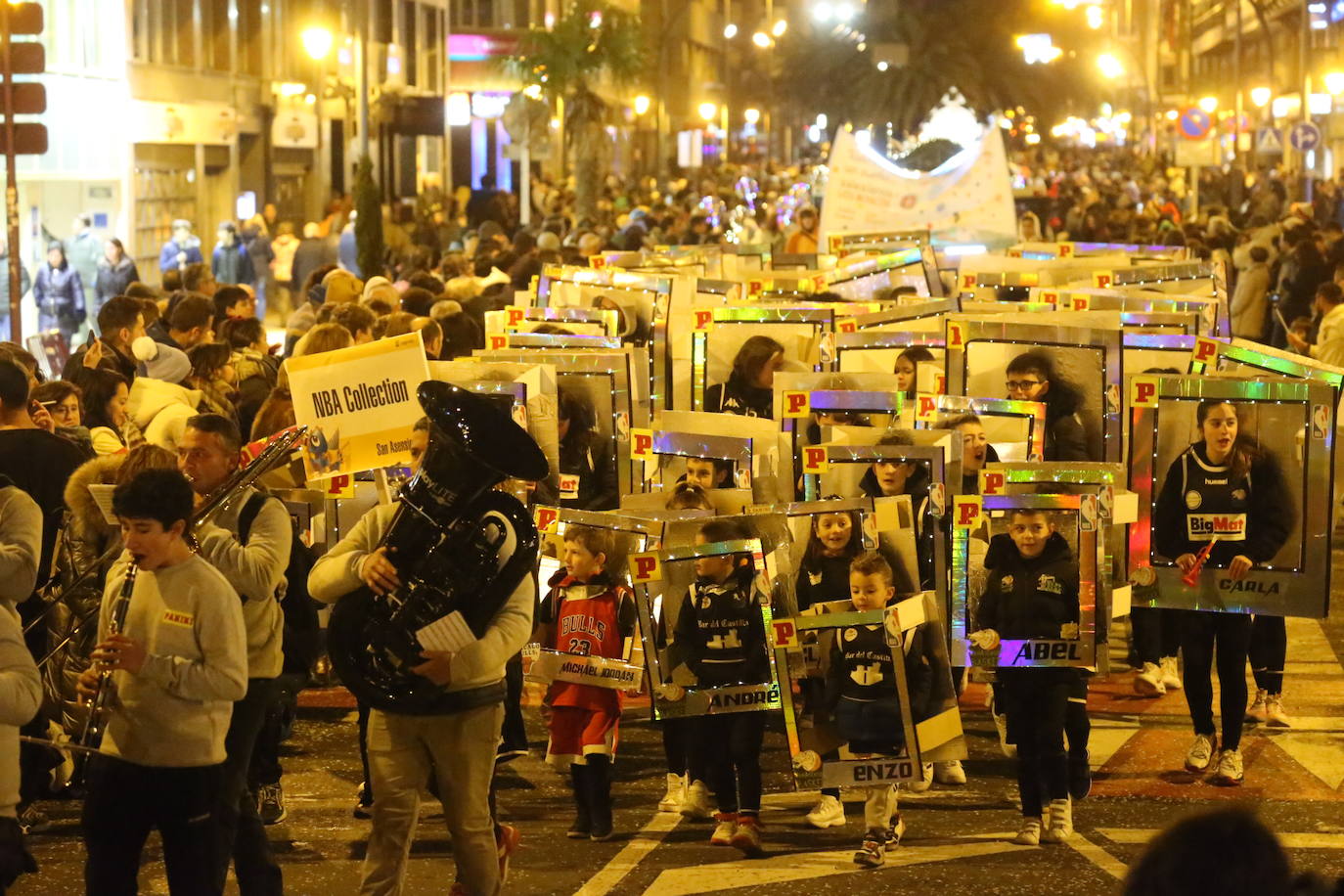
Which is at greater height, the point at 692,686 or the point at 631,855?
the point at 692,686

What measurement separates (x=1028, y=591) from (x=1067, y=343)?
2.74m

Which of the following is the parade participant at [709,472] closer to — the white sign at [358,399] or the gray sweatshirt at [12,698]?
→ the white sign at [358,399]

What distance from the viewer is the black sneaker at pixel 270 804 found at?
8.28m

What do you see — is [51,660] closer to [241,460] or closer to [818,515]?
[241,460]

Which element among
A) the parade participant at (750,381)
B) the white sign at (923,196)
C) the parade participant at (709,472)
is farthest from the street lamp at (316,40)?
the parade participant at (709,472)

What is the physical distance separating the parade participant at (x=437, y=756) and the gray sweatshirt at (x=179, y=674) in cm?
58

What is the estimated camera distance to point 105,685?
19.2ft

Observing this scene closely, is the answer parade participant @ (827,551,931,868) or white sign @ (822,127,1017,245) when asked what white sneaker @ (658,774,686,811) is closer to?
parade participant @ (827,551,931,868)

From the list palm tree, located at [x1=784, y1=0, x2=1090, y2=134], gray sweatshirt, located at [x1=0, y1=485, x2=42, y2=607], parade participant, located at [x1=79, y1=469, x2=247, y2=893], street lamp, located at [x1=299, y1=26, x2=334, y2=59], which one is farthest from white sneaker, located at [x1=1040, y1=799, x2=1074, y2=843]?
palm tree, located at [x1=784, y1=0, x2=1090, y2=134]

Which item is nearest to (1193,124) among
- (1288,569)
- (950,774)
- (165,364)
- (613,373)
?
(165,364)

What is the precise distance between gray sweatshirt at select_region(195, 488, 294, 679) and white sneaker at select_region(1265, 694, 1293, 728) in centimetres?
527

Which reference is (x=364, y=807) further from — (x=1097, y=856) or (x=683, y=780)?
(x=1097, y=856)

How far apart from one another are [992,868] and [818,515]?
159 cm

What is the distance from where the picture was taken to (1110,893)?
7352mm
